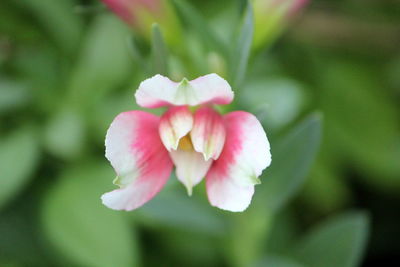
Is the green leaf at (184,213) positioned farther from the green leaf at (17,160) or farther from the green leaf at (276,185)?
the green leaf at (17,160)

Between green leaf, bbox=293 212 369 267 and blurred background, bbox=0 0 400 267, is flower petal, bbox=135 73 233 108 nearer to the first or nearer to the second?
blurred background, bbox=0 0 400 267

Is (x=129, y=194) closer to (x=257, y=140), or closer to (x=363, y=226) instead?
(x=257, y=140)

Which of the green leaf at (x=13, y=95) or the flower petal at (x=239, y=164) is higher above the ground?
the green leaf at (x=13, y=95)

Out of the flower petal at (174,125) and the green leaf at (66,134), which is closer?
the flower petal at (174,125)

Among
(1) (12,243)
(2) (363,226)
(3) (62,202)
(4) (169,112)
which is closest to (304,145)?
(2) (363,226)

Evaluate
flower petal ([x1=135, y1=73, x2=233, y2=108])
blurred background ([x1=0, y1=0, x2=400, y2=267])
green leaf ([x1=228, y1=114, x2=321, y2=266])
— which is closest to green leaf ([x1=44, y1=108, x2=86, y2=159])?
blurred background ([x1=0, y1=0, x2=400, y2=267])

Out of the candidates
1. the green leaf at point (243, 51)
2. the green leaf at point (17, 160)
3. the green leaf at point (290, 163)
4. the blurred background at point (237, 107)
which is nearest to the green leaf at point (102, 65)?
the blurred background at point (237, 107)

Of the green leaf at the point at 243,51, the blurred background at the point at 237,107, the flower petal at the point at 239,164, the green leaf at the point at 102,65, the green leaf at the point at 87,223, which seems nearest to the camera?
the flower petal at the point at 239,164

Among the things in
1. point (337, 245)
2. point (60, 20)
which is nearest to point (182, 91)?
point (337, 245)
